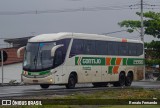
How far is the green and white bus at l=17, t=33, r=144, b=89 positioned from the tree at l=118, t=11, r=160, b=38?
30.2 meters

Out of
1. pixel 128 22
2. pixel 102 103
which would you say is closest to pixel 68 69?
pixel 102 103

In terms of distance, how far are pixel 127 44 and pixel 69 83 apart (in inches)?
321

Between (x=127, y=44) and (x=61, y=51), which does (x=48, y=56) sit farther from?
(x=127, y=44)

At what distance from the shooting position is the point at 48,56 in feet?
102

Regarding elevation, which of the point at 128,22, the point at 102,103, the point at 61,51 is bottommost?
the point at 102,103

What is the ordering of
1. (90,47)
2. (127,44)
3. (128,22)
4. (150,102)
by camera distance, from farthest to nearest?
(128,22)
(127,44)
(90,47)
(150,102)

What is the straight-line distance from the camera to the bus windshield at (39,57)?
31.2 metres

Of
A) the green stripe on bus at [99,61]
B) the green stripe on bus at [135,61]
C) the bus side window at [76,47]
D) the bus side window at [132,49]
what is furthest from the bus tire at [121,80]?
the bus side window at [76,47]

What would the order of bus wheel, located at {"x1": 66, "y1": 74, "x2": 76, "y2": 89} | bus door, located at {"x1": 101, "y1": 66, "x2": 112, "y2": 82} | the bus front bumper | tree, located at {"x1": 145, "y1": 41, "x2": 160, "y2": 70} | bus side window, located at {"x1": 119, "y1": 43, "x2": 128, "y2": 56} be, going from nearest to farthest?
1. the bus front bumper
2. bus wheel, located at {"x1": 66, "y1": 74, "x2": 76, "y2": 89}
3. bus door, located at {"x1": 101, "y1": 66, "x2": 112, "y2": 82}
4. bus side window, located at {"x1": 119, "y1": 43, "x2": 128, "y2": 56}
5. tree, located at {"x1": 145, "y1": 41, "x2": 160, "y2": 70}

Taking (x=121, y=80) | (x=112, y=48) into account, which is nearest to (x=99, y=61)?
(x=112, y=48)

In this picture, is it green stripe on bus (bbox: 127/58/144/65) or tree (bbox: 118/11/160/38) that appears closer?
green stripe on bus (bbox: 127/58/144/65)

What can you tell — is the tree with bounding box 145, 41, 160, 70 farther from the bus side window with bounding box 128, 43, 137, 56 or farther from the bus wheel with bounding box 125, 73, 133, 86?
the bus wheel with bounding box 125, 73, 133, 86

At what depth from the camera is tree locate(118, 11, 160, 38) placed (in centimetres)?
6900

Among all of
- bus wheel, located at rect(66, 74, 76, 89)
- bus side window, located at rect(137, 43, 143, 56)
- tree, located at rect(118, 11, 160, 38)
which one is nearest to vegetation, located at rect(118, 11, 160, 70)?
tree, located at rect(118, 11, 160, 38)
